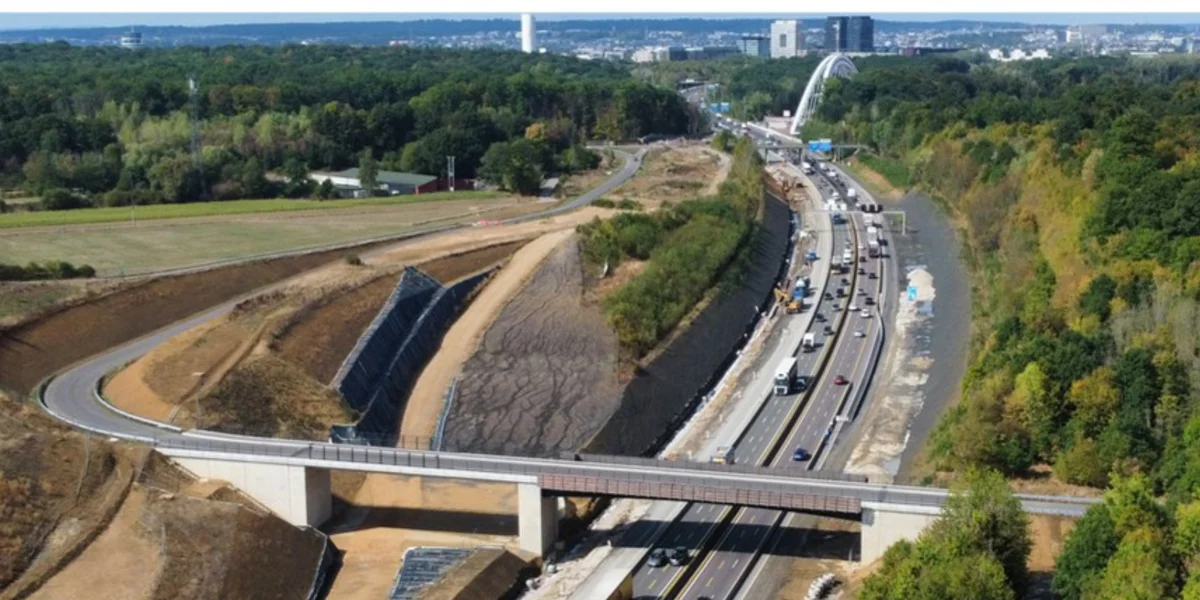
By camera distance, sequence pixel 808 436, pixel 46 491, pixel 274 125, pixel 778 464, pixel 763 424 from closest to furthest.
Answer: pixel 46 491, pixel 778 464, pixel 808 436, pixel 763 424, pixel 274 125

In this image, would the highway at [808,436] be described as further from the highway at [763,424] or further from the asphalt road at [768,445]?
the highway at [763,424]

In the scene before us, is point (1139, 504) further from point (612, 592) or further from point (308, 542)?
point (308, 542)

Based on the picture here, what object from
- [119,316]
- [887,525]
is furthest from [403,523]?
[119,316]


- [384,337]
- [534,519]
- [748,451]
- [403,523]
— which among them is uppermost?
[384,337]

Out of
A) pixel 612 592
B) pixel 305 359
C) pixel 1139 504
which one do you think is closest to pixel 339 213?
pixel 305 359

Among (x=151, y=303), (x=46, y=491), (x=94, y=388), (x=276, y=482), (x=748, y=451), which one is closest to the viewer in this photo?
(x=46, y=491)

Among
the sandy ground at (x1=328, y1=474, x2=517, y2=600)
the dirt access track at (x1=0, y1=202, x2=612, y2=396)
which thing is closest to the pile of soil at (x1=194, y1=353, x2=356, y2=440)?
the sandy ground at (x1=328, y1=474, x2=517, y2=600)

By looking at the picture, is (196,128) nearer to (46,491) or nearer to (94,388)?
(94,388)
